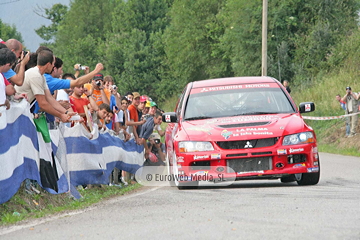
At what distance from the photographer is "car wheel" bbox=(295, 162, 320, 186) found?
11375 mm

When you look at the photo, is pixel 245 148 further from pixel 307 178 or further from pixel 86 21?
pixel 86 21

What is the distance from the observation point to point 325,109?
33938mm

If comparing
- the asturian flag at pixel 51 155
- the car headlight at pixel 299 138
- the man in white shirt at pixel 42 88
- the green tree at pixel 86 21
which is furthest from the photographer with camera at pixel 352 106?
the green tree at pixel 86 21

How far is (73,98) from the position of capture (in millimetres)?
12914

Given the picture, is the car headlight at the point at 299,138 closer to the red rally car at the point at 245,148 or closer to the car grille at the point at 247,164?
the red rally car at the point at 245,148

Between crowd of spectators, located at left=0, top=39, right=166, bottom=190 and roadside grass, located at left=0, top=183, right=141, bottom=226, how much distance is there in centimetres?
100

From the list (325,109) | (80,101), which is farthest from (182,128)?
(325,109)

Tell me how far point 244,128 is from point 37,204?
3.28 metres

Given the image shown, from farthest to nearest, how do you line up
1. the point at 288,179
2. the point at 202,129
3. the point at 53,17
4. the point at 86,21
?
1. the point at 53,17
2. the point at 86,21
3. the point at 288,179
4. the point at 202,129

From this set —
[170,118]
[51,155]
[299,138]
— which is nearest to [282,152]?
[299,138]

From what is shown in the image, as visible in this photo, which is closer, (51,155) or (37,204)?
(37,204)

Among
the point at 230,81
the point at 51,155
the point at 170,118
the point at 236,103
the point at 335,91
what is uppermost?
the point at 230,81

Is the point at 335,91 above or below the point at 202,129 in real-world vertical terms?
below

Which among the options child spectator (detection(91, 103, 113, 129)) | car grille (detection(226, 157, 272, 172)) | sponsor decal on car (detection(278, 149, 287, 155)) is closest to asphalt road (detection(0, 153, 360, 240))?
car grille (detection(226, 157, 272, 172))
